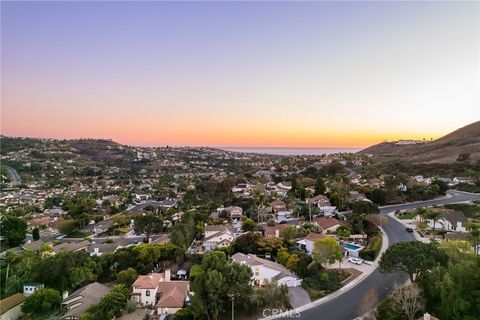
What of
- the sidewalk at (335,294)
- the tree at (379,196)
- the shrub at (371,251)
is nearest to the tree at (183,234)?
the sidewalk at (335,294)

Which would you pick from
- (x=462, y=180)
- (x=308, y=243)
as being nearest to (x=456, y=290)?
(x=308, y=243)

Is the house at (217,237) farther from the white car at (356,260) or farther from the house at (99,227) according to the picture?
the house at (99,227)

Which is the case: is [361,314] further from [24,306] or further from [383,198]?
[383,198]

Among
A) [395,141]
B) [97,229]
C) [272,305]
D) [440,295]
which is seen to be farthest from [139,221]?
[395,141]

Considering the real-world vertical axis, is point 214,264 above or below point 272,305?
above

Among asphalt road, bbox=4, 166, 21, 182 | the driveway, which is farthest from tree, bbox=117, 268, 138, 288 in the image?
asphalt road, bbox=4, 166, 21, 182

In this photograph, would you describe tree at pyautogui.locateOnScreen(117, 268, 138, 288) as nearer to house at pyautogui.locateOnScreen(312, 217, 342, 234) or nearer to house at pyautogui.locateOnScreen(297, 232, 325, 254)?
house at pyautogui.locateOnScreen(297, 232, 325, 254)
